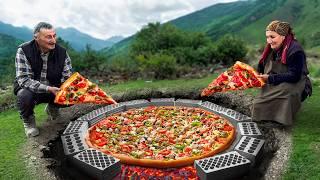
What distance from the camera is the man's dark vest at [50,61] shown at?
19.2 feet

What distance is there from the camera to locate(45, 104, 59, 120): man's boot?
6606 mm

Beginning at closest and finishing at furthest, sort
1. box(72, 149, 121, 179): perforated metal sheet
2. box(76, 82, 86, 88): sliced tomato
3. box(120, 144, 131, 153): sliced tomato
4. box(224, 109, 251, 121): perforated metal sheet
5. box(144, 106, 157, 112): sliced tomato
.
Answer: box(72, 149, 121, 179): perforated metal sheet → box(120, 144, 131, 153): sliced tomato → box(76, 82, 86, 88): sliced tomato → box(224, 109, 251, 121): perforated metal sheet → box(144, 106, 157, 112): sliced tomato

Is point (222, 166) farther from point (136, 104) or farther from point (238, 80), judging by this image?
point (136, 104)

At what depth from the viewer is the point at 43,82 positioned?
6086mm

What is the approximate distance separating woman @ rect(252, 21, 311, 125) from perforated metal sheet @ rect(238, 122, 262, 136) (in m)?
0.19

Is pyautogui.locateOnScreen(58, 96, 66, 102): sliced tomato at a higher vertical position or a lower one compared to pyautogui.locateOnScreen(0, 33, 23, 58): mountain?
lower

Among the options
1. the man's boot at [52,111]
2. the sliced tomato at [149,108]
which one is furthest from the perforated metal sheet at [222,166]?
the man's boot at [52,111]

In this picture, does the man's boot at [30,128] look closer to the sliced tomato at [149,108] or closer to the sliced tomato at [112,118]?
the sliced tomato at [112,118]

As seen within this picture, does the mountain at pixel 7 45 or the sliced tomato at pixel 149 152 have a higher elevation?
the mountain at pixel 7 45

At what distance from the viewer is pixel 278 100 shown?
18.3 ft

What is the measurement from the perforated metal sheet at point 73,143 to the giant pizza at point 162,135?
120 millimetres

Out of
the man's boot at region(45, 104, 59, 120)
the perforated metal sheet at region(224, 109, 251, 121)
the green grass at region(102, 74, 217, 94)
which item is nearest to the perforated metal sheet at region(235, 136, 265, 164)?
the perforated metal sheet at region(224, 109, 251, 121)

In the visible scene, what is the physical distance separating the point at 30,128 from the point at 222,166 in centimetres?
308

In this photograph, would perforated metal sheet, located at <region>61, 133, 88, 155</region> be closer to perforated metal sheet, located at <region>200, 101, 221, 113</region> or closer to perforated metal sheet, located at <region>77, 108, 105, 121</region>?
perforated metal sheet, located at <region>77, 108, 105, 121</region>
